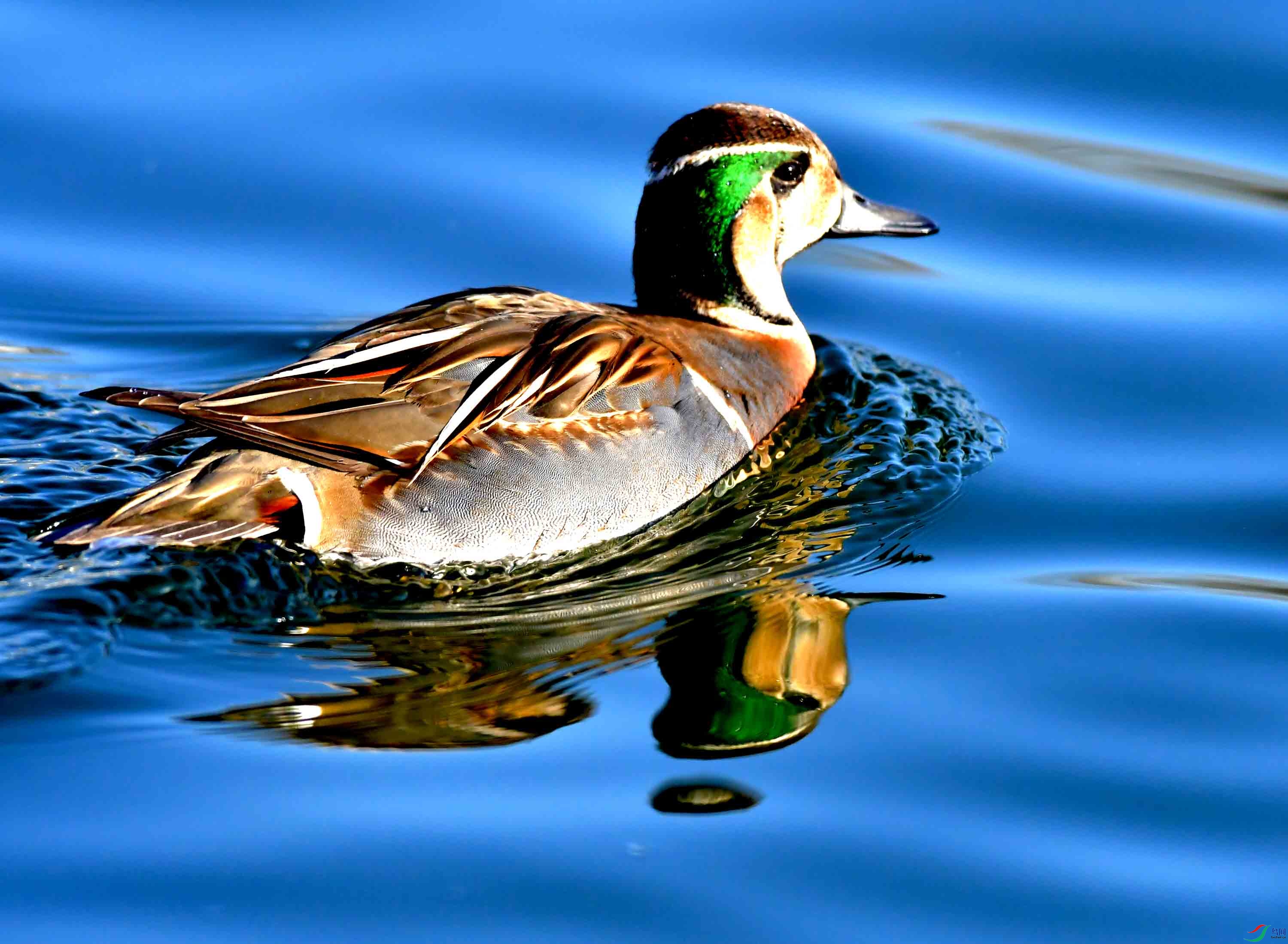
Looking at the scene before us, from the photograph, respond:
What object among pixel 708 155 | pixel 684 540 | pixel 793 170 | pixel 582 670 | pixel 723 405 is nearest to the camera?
pixel 582 670

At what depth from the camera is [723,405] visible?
670cm

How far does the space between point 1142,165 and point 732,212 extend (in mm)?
2809

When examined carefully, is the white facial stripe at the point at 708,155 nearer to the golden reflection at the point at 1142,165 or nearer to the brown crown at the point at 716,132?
the brown crown at the point at 716,132

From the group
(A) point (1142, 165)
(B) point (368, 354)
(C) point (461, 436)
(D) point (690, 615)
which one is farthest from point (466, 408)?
(A) point (1142, 165)

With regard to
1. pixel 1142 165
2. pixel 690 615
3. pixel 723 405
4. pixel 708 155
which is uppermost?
pixel 1142 165

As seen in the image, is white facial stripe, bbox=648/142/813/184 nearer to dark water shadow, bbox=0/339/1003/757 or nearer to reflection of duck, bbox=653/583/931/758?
dark water shadow, bbox=0/339/1003/757

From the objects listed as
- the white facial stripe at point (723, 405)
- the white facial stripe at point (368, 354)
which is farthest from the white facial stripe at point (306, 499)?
the white facial stripe at point (723, 405)

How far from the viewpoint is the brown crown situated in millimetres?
6945

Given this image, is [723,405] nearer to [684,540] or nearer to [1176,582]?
[684,540]

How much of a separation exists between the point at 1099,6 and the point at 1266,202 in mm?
1866

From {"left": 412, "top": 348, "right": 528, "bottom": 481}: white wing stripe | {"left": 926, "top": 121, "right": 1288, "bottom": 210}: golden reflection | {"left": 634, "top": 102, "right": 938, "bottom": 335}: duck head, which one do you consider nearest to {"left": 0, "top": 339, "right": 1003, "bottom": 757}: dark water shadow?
{"left": 412, "top": 348, "right": 528, "bottom": 481}: white wing stripe

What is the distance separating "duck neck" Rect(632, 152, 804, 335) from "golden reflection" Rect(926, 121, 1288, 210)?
2170 millimetres

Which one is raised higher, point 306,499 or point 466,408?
point 466,408

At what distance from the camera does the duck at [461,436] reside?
5.79 m
